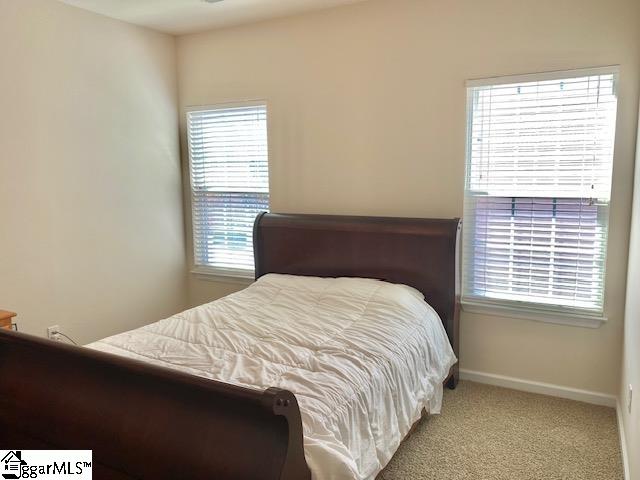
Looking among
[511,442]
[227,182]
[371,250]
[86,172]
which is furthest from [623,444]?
[86,172]

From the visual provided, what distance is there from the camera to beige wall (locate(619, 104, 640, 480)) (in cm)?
203

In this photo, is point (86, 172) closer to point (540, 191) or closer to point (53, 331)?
point (53, 331)

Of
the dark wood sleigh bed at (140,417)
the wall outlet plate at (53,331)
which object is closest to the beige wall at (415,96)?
the wall outlet plate at (53,331)

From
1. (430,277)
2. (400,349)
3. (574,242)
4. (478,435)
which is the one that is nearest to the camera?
(400,349)

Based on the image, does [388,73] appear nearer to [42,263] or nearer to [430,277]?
[430,277]

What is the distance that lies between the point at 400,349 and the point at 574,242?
1346 millimetres

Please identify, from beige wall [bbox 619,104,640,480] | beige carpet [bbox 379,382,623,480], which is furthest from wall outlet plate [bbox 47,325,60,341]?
beige wall [bbox 619,104,640,480]

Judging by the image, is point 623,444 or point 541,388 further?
point 541,388

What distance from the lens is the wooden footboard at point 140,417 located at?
142 cm

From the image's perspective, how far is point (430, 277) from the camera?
3197 mm

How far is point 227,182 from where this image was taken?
417cm

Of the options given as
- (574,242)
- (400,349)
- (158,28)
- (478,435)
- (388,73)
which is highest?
(158,28)

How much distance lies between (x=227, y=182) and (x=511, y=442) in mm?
2848

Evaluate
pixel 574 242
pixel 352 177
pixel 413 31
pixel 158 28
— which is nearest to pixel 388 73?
pixel 413 31
